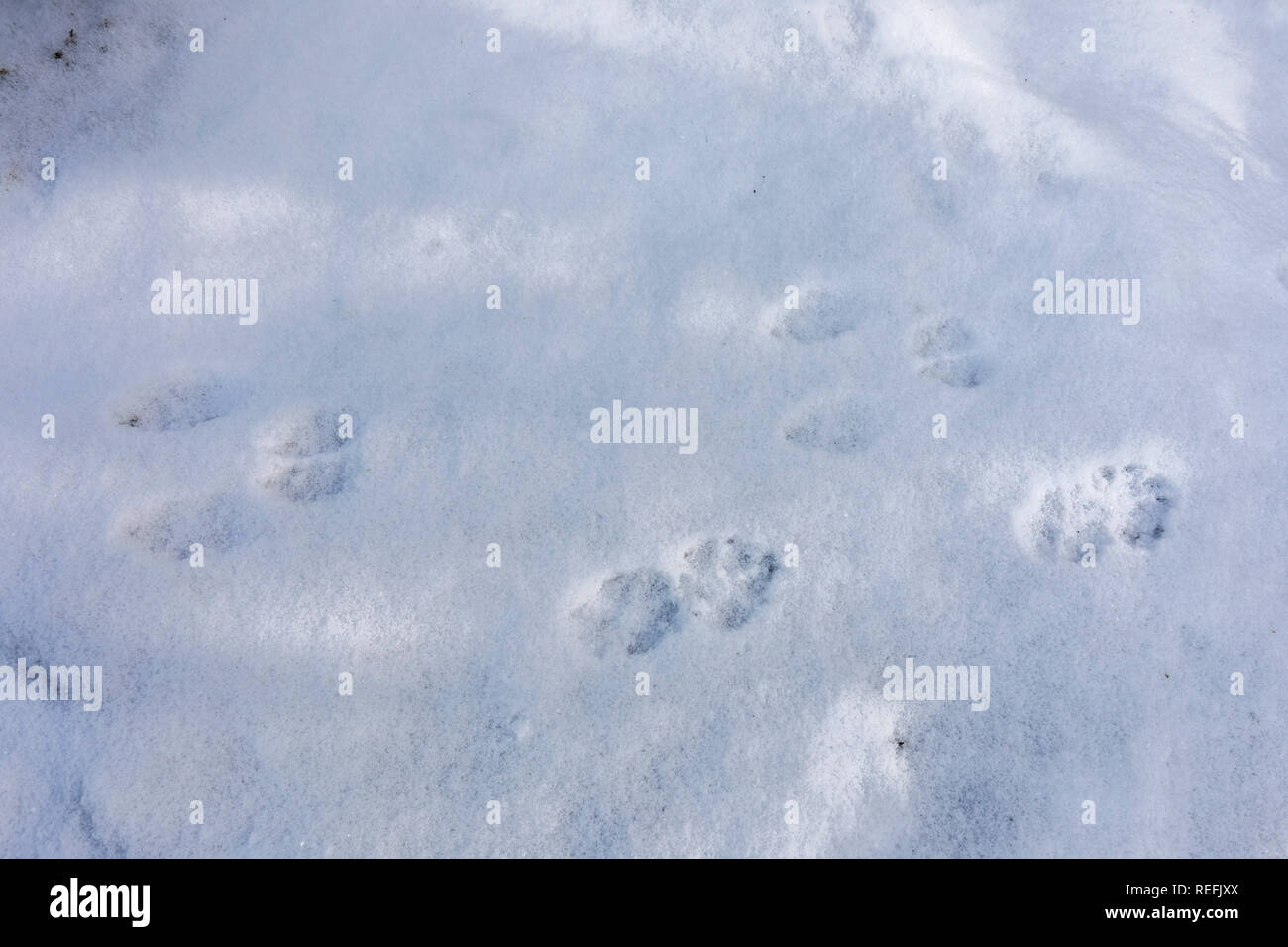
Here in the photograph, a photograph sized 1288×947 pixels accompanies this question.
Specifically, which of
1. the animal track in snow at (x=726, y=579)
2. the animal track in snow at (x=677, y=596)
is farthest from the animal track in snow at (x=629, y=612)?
the animal track in snow at (x=726, y=579)

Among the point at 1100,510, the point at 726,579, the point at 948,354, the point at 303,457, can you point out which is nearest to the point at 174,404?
the point at 303,457

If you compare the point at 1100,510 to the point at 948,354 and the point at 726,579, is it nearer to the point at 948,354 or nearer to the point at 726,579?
the point at 948,354

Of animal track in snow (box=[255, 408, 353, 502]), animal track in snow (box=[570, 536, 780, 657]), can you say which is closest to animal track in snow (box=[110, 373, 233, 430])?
animal track in snow (box=[255, 408, 353, 502])

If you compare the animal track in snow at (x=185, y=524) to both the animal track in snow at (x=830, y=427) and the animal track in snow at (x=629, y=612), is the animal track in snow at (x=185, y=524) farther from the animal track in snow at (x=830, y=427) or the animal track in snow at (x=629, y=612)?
the animal track in snow at (x=830, y=427)

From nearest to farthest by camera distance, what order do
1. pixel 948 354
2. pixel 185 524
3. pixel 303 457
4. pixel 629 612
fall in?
pixel 629 612 → pixel 185 524 → pixel 303 457 → pixel 948 354

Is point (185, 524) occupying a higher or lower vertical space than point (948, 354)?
lower

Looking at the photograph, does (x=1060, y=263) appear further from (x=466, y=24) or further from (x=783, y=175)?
(x=466, y=24)

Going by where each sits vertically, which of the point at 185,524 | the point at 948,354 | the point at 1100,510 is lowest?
the point at 1100,510
